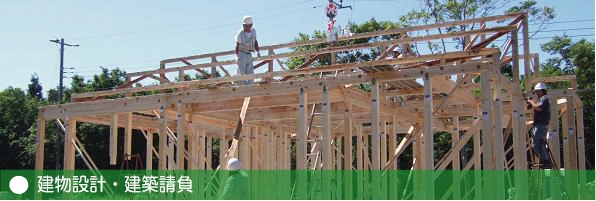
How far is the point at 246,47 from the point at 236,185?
4.68 metres

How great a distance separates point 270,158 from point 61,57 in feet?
79.4

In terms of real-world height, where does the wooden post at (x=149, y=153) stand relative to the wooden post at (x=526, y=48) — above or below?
below

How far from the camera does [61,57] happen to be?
122 feet

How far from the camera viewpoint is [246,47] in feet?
39.7

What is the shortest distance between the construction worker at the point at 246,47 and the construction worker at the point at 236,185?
14.0ft

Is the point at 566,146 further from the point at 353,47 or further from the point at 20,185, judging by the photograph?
the point at 20,185

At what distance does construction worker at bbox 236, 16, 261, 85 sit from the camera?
12.0 metres

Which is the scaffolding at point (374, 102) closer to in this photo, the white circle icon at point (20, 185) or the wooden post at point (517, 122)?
the wooden post at point (517, 122)

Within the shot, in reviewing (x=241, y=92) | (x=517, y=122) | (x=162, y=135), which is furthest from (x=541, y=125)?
(x=162, y=135)

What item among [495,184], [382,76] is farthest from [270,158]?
[495,184]

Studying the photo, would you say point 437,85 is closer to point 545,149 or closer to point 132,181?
point 545,149

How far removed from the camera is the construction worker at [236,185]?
7.79 metres

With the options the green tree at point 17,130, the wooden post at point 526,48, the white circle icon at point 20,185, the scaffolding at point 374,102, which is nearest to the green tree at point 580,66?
the scaffolding at point 374,102

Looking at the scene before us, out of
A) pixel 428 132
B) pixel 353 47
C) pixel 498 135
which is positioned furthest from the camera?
pixel 353 47
